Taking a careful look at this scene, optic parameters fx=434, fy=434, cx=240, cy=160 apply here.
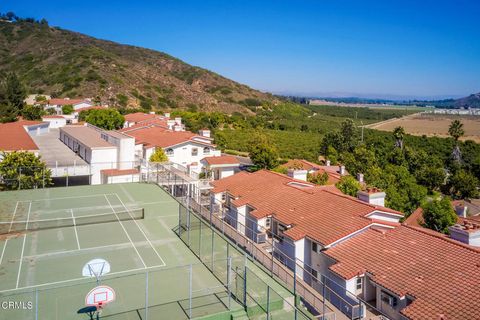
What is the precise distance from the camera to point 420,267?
17609 millimetres

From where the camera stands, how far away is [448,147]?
102m

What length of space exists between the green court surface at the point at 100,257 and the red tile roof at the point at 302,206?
16.5 ft

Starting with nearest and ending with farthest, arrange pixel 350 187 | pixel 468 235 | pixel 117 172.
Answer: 1. pixel 468 235
2. pixel 117 172
3. pixel 350 187

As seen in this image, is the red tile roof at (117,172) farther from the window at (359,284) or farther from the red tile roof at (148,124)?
the red tile roof at (148,124)

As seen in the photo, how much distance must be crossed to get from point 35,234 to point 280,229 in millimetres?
12996

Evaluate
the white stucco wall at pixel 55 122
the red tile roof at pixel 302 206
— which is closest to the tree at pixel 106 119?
the white stucco wall at pixel 55 122

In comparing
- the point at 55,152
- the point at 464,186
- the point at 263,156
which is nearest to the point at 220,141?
the point at 263,156

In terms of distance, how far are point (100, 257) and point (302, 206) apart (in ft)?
38.1

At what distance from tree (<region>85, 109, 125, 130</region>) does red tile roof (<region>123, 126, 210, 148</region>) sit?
43.6ft

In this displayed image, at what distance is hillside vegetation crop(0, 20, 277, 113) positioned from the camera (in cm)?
11877

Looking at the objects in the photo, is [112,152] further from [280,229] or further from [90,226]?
[280,229]

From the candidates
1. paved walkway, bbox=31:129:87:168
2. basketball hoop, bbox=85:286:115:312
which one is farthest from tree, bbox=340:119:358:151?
basketball hoop, bbox=85:286:115:312

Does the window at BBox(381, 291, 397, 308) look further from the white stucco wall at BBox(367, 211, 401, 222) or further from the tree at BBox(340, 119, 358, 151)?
the tree at BBox(340, 119, 358, 151)

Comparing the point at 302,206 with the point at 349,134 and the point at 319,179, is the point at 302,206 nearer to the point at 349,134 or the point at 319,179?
the point at 319,179
